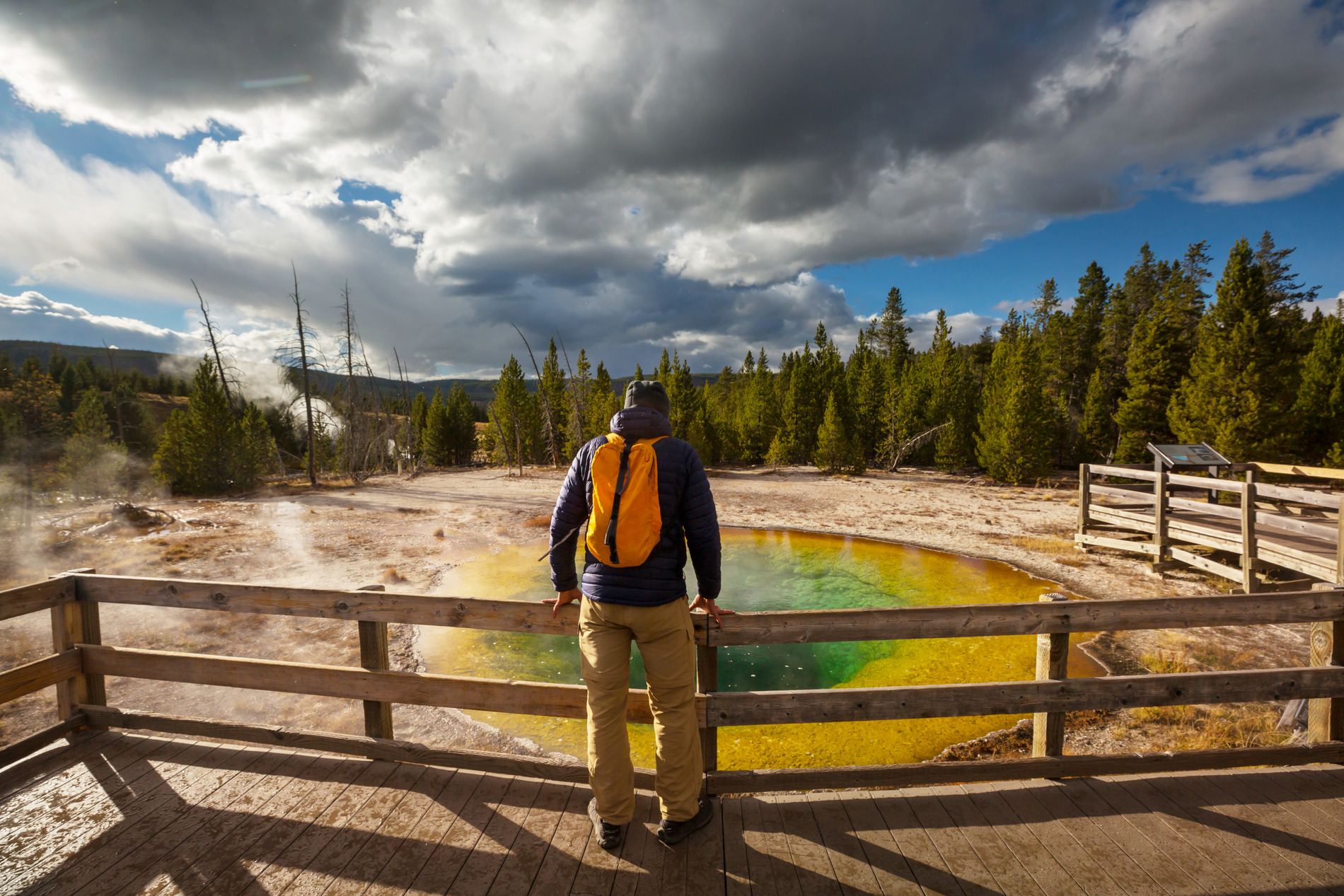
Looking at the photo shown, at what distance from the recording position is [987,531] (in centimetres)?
1675

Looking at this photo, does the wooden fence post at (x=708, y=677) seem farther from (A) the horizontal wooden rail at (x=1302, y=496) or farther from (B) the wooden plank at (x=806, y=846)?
(A) the horizontal wooden rail at (x=1302, y=496)

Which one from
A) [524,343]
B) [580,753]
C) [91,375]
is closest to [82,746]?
[580,753]

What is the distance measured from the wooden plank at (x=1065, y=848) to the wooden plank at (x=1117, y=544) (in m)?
11.5

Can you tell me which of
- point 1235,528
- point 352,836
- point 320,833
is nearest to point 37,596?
point 320,833

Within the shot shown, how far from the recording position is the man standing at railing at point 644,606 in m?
2.57

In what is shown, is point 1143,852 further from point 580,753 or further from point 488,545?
point 488,545

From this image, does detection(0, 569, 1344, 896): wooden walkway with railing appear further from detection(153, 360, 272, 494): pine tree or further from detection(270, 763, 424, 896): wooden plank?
detection(153, 360, 272, 494): pine tree

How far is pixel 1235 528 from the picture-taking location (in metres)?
11.9

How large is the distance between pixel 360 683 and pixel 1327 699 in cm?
589

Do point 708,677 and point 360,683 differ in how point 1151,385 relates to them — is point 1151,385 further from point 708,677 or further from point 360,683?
point 360,683

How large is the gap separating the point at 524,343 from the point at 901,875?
112 feet

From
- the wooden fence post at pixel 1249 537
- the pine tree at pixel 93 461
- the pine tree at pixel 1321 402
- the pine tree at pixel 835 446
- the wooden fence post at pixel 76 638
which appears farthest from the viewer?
the pine tree at pixel 835 446

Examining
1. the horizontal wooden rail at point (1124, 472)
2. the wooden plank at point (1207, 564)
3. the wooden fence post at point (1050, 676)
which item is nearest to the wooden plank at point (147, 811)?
the wooden fence post at point (1050, 676)

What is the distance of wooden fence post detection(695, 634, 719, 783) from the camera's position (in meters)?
2.85
